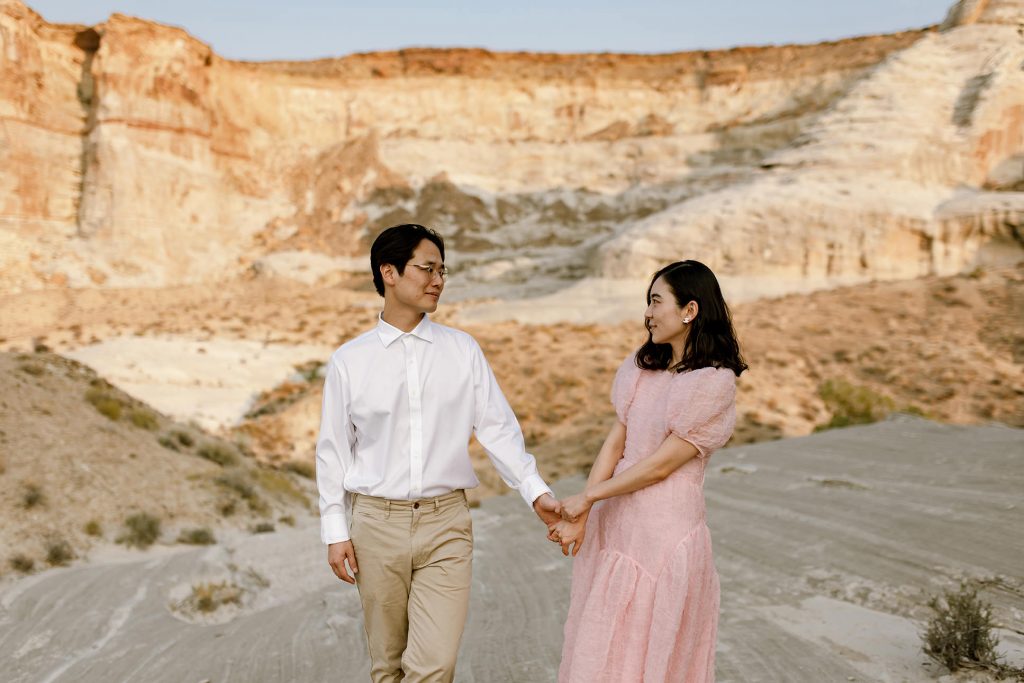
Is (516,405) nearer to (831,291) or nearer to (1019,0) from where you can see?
(831,291)

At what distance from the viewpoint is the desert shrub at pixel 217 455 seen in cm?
1032

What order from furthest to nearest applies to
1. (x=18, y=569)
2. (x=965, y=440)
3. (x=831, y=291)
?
(x=831, y=291) < (x=965, y=440) < (x=18, y=569)

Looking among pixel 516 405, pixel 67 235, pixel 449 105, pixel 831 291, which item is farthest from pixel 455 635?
pixel 449 105

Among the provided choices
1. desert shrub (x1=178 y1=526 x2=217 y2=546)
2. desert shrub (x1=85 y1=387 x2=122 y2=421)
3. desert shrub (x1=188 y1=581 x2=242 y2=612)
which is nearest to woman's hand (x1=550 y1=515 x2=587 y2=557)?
desert shrub (x1=188 y1=581 x2=242 y2=612)

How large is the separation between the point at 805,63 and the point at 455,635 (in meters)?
48.5

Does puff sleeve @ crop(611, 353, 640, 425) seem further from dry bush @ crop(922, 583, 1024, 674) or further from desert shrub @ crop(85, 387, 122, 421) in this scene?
desert shrub @ crop(85, 387, 122, 421)

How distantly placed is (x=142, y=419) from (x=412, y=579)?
873 centimetres

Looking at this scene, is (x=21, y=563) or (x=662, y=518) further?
(x=21, y=563)

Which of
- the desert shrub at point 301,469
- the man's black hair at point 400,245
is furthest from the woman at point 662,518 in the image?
the desert shrub at point 301,469

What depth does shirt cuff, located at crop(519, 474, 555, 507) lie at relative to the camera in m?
2.69

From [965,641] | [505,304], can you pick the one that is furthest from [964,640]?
[505,304]

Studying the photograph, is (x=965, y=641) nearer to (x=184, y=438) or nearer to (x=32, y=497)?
(x=32, y=497)

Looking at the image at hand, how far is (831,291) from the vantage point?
A: 2506cm

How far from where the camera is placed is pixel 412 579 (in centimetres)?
265
